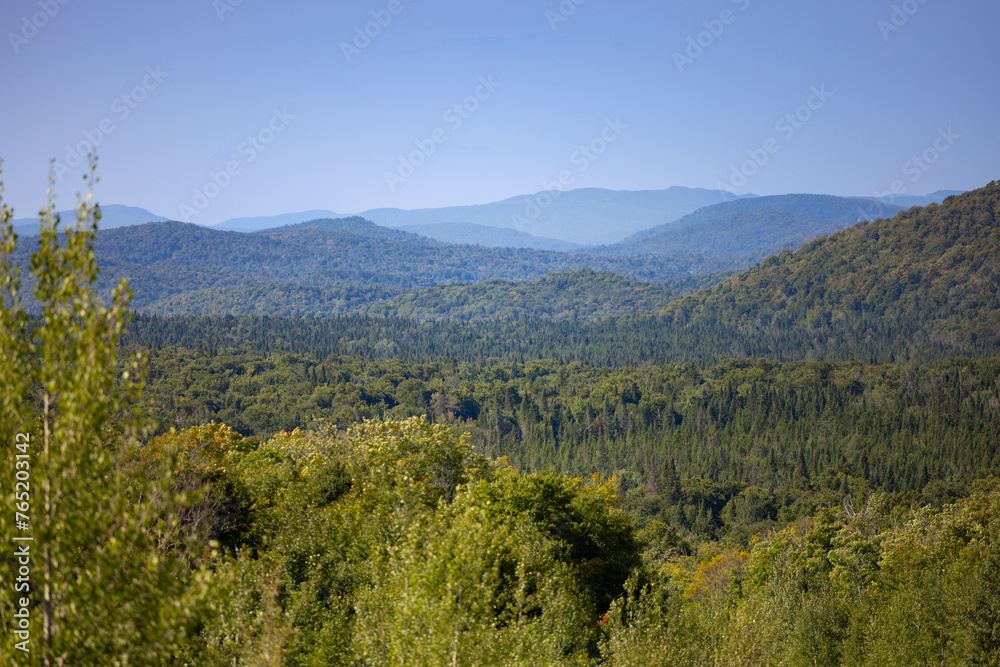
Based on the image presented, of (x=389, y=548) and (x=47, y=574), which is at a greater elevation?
(x=47, y=574)

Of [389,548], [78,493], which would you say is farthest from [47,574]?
[389,548]

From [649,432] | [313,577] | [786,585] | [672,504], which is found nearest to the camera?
[313,577]

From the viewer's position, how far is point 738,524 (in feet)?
307

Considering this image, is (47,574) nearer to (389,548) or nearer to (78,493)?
(78,493)

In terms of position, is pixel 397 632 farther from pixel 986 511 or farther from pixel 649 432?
pixel 649 432

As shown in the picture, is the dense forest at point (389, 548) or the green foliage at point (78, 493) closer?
the green foliage at point (78, 493)

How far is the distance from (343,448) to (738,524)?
7190 centimetres

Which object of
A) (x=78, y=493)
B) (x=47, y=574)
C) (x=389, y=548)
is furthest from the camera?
(x=389, y=548)

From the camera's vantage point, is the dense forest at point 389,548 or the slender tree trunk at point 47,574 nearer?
the slender tree trunk at point 47,574

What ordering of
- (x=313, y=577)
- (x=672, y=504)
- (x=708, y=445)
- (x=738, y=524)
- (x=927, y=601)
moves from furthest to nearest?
(x=708, y=445), (x=672, y=504), (x=738, y=524), (x=927, y=601), (x=313, y=577)

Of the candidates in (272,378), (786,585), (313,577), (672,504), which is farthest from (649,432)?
(313,577)

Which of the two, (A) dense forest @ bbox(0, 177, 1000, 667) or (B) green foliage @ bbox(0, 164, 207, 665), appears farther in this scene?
(A) dense forest @ bbox(0, 177, 1000, 667)

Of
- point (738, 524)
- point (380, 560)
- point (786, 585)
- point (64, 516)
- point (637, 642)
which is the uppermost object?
point (64, 516)

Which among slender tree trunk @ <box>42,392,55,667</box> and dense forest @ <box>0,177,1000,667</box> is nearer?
slender tree trunk @ <box>42,392,55,667</box>
